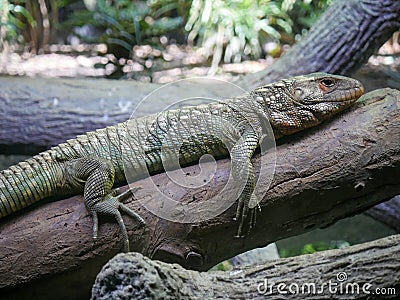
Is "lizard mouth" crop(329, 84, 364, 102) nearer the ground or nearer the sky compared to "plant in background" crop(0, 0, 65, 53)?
nearer the sky

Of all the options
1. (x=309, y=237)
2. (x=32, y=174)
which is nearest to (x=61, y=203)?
(x=32, y=174)

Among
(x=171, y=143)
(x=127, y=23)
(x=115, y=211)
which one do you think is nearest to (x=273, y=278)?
(x=115, y=211)

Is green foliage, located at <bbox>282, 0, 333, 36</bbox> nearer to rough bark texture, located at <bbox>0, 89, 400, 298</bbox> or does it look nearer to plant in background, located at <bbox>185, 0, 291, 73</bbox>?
plant in background, located at <bbox>185, 0, 291, 73</bbox>

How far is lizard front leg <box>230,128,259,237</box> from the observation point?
9.01 feet

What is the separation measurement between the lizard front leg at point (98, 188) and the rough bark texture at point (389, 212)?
10.0ft

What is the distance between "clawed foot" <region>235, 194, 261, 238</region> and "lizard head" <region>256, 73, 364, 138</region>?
0.49 m

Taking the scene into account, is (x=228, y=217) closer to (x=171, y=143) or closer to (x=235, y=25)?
(x=171, y=143)

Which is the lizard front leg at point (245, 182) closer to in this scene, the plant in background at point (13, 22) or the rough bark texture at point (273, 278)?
the rough bark texture at point (273, 278)

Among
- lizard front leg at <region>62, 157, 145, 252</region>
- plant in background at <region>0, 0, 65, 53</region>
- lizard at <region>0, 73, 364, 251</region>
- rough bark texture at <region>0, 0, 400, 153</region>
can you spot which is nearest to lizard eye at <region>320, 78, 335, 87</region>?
lizard at <region>0, 73, 364, 251</region>

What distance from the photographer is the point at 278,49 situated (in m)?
7.30

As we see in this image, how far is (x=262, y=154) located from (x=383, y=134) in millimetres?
694

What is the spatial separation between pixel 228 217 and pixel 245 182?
223mm

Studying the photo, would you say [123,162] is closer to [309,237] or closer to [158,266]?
[158,266]

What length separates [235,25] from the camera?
6891 millimetres
